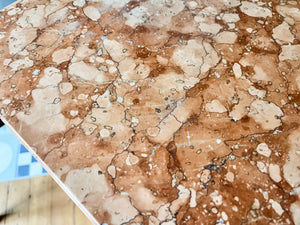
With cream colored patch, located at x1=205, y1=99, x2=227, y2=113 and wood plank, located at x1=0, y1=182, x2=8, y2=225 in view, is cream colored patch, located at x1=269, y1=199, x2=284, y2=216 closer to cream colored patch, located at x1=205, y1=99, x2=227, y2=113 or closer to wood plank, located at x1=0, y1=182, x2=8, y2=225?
cream colored patch, located at x1=205, y1=99, x2=227, y2=113

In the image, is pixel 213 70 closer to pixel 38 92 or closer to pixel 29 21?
pixel 38 92

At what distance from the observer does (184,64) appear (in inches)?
32.5

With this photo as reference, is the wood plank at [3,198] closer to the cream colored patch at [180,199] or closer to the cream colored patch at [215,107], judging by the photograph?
the cream colored patch at [180,199]

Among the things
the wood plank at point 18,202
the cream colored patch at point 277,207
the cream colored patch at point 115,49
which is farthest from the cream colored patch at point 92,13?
the wood plank at point 18,202

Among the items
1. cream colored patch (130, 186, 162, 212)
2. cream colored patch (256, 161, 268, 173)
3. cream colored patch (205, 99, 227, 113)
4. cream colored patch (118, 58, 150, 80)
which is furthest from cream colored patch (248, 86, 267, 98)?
cream colored patch (130, 186, 162, 212)

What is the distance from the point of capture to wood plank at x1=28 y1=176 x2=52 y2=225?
4.09 ft

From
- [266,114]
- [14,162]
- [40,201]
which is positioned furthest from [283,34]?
[14,162]

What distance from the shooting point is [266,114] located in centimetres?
73

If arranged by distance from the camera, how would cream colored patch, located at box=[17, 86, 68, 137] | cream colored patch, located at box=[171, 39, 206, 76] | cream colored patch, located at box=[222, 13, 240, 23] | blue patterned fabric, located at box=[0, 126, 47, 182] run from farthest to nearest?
blue patterned fabric, located at box=[0, 126, 47, 182] → cream colored patch, located at box=[222, 13, 240, 23] → cream colored patch, located at box=[171, 39, 206, 76] → cream colored patch, located at box=[17, 86, 68, 137]

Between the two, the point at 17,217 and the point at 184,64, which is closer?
the point at 184,64

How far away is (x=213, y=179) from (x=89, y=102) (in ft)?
1.34

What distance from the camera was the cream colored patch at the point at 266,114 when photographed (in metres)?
0.72

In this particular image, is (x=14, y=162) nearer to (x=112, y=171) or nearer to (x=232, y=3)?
(x=112, y=171)

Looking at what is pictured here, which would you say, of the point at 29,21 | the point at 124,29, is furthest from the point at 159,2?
the point at 29,21
